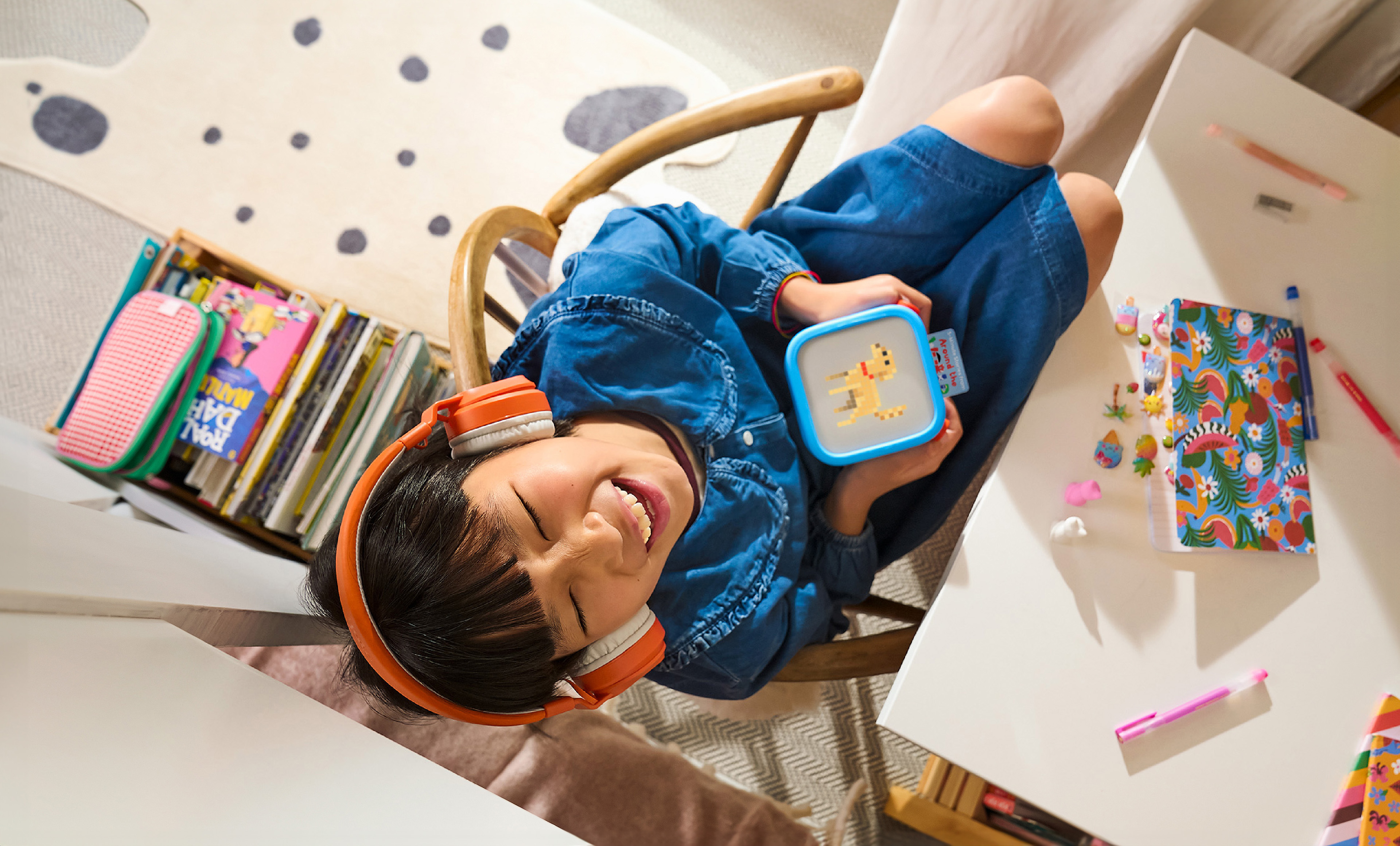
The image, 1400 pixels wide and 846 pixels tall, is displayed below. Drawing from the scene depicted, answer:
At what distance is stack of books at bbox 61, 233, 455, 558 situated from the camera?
1137mm

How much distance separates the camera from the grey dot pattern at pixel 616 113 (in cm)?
165

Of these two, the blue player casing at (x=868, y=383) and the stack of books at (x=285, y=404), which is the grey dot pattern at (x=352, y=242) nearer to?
the stack of books at (x=285, y=404)

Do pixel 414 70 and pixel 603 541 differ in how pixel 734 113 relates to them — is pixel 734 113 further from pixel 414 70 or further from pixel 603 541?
pixel 414 70

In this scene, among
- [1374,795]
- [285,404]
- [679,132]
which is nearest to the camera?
[1374,795]

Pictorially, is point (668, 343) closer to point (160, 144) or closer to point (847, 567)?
point (847, 567)

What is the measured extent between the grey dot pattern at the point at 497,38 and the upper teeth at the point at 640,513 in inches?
57.4

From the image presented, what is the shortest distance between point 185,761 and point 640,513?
1.26ft

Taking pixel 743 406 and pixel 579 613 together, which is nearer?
pixel 579 613

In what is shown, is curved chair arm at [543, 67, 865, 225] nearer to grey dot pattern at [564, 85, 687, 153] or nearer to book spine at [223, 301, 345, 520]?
book spine at [223, 301, 345, 520]

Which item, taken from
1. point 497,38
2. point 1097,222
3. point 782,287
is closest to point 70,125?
point 497,38

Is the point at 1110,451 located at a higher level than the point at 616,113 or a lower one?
lower

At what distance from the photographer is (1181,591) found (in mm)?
740

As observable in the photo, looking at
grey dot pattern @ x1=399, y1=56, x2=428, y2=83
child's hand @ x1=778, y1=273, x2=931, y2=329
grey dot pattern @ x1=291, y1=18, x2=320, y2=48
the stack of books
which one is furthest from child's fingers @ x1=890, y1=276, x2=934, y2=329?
grey dot pattern @ x1=291, y1=18, x2=320, y2=48

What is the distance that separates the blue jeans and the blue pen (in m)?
0.25
